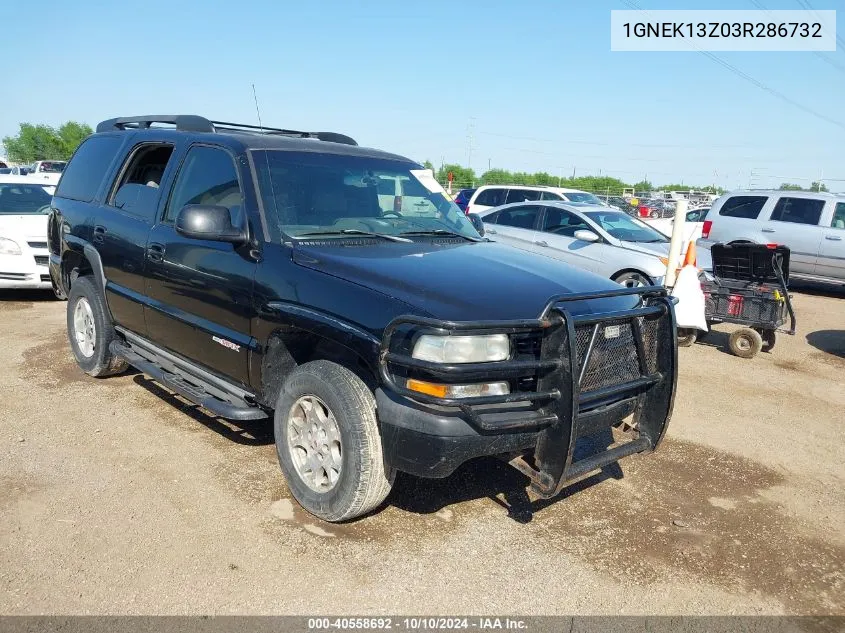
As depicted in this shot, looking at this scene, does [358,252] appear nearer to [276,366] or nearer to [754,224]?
[276,366]

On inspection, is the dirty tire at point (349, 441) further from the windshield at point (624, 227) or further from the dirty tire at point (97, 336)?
the windshield at point (624, 227)

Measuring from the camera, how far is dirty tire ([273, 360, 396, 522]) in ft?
10.7

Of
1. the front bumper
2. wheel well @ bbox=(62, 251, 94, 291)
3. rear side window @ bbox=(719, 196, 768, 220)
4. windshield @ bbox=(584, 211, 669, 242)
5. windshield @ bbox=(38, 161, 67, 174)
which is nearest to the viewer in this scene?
wheel well @ bbox=(62, 251, 94, 291)

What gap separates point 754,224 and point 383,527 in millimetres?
11725

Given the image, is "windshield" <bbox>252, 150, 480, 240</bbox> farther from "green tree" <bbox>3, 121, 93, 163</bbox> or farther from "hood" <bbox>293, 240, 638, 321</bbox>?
"green tree" <bbox>3, 121, 93, 163</bbox>

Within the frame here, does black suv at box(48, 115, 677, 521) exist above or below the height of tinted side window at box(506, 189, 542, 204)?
below

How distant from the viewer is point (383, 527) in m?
3.63

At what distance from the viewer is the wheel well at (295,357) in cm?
339

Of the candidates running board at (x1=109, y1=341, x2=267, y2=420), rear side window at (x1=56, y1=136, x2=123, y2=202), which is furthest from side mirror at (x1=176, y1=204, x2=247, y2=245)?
rear side window at (x1=56, y1=136, x2=123, y2=202)

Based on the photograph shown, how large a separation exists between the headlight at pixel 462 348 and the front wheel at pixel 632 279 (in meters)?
6.47

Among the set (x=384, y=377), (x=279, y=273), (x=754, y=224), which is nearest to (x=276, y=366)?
(x=279, y=273)

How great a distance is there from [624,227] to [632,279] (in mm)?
1285

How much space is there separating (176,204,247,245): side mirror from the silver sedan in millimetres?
5464

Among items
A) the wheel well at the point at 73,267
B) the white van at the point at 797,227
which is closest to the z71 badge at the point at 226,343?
the wheel well at the point at 73,267
